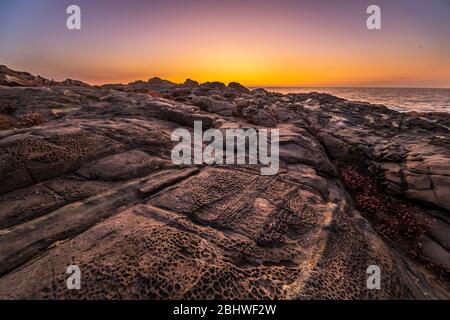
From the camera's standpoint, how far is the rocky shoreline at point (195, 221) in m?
4.11

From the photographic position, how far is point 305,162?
35.0 feet

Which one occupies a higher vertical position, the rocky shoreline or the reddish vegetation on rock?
the reddish vegetation on rock

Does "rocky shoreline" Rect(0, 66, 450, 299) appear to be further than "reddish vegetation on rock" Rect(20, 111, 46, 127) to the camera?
No

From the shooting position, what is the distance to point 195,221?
557 centimetres

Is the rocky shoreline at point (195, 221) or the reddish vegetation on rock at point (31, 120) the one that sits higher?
the reddish vegetation on rock at point (31, 120)

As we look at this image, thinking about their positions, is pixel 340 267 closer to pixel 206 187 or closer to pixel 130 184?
pixel 206 187

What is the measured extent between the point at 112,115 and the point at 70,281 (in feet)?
32.3

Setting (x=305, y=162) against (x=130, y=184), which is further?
(x=305, y=162)

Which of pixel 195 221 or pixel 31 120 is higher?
pixel 31 120

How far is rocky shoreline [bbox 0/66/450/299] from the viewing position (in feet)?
13.5

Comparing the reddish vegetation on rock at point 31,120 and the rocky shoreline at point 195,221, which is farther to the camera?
the reddish vegetation on rock at point 31,120

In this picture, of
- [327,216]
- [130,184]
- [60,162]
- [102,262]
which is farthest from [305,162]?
[60,162]

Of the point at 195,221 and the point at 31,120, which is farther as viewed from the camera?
the point at 31,120
